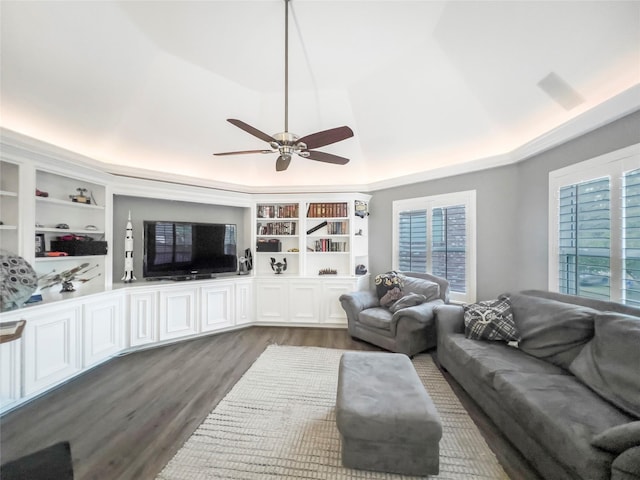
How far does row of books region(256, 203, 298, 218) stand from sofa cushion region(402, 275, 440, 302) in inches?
88.6

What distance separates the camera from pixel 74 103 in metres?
2.70

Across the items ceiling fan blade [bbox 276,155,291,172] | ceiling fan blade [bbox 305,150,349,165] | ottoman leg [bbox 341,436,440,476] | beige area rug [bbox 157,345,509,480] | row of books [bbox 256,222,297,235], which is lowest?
beige area rug [bbox 157,345,509,480]

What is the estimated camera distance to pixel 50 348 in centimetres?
241

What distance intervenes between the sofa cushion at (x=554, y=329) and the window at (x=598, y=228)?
39cm

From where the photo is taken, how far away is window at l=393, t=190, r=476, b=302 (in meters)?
3.55

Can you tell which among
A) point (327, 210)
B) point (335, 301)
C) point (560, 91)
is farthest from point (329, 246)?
point (560, 91)

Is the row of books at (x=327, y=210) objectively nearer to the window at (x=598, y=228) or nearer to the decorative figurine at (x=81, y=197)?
the window at (x=598, y=228)

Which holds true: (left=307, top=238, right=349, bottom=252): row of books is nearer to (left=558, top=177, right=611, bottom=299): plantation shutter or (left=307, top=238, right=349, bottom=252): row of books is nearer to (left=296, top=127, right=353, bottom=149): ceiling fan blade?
(left=296, top=127, right=353, bottom=149): ceiling fan blade

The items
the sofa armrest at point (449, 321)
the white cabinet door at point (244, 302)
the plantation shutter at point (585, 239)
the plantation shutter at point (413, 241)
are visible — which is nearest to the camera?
the plantation shutter at point (585, 239)

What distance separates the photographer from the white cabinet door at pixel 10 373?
6.86 ft

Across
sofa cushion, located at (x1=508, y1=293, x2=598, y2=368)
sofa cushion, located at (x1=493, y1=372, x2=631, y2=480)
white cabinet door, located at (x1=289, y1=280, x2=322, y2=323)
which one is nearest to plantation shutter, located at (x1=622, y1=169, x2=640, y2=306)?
sofa cushion, located at (x1=508, y1=293, x2=598, y2=368)

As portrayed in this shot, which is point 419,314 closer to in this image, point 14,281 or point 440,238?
→ point 440,238

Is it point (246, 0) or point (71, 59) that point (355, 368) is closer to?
point (246, 0)

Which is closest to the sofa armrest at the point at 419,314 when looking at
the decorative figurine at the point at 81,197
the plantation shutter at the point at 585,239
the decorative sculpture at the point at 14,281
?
the plantation shutter at the point at 585,239
